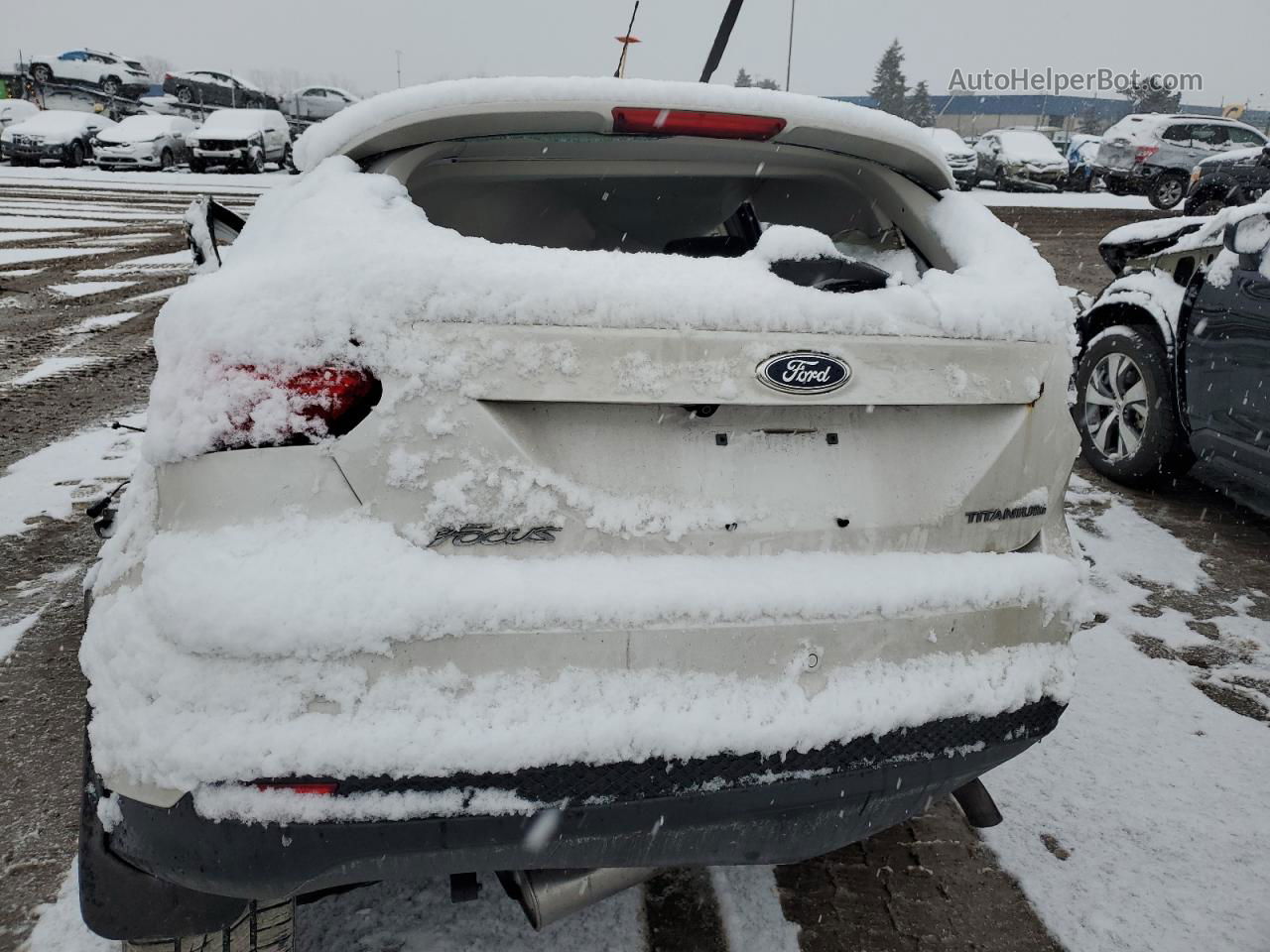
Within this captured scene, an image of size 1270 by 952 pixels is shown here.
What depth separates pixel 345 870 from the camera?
146cm

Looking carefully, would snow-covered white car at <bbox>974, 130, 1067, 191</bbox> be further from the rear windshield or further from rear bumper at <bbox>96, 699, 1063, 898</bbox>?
rear bumper at <bbox>96, 699, 1063, 898</bbox>

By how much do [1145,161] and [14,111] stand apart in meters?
30.3

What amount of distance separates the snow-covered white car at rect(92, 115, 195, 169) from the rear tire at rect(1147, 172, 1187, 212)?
901 inches

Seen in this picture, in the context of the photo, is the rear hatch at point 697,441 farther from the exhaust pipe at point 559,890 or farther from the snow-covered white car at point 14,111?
the snow-covered white car at point 14,111

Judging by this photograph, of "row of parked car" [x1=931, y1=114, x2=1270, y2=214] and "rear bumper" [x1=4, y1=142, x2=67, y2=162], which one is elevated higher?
"row of parked car" [x1=931, y1=114, x2=1270, y2=214]

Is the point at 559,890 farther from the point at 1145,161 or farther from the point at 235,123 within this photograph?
the point at 235,123

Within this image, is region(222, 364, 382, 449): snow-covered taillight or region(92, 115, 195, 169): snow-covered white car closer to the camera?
region(222, 364, 382, 449): snow-covered taillight

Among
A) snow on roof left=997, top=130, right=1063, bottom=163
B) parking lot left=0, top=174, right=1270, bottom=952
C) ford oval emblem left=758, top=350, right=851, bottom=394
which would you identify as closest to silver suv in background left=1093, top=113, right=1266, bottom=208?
snow on roof left=997, top=130, right=1063, bottom=163

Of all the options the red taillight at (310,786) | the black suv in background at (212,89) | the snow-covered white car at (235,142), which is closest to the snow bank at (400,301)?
the red taillight at (310,786)

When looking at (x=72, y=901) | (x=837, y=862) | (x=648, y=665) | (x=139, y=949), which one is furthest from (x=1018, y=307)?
(x=72, y=901)

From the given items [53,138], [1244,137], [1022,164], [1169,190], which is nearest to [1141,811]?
[1169,190]

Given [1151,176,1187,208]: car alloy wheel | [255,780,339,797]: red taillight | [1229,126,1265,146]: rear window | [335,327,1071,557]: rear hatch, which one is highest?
[335,327,1071,557]: rear hatch

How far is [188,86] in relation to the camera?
3378cm

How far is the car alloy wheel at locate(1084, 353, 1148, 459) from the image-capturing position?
15.9ft
